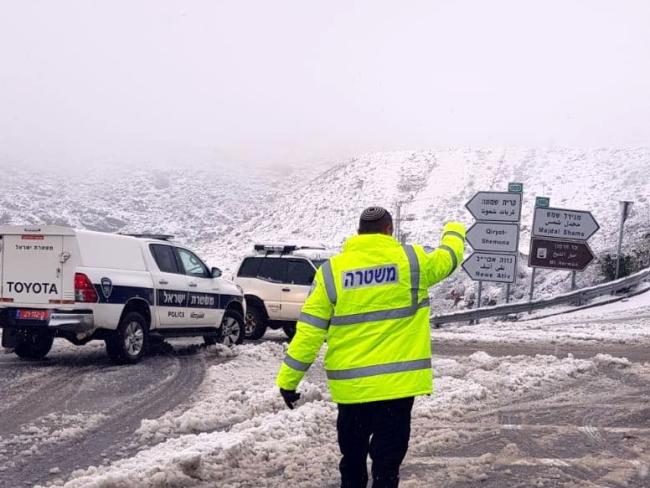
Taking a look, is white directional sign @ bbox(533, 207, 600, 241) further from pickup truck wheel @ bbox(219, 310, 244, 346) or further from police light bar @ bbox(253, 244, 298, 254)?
pickup truck wheel @ bbox(219, 310, 244, 346)

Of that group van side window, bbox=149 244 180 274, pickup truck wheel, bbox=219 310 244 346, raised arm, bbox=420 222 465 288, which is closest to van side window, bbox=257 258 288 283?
pickup truck wheel, bbox=219 310 244 346

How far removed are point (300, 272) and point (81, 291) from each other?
6298mm

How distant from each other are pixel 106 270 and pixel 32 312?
1188mm

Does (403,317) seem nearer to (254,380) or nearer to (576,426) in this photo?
(576,426)

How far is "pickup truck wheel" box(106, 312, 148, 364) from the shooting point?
1220 centimetres

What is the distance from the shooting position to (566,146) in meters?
60.0

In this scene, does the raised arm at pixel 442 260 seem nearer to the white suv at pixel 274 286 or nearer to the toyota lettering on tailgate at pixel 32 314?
the toyota lettering on tailgate at pixel 32 314

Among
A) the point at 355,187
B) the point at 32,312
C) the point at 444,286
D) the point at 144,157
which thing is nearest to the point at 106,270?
the point at 32,312

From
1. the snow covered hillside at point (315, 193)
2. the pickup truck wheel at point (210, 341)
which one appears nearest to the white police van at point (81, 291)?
the pickup truck wheel at point (210, 341)

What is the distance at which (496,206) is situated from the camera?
2295 centimetres

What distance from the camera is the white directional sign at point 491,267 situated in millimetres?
23000

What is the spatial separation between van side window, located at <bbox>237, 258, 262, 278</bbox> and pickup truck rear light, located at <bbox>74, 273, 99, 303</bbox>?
19.7ft

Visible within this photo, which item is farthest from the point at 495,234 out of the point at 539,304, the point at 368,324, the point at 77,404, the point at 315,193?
the point at 315,193

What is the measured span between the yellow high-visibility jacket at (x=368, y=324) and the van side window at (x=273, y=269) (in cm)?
1287
